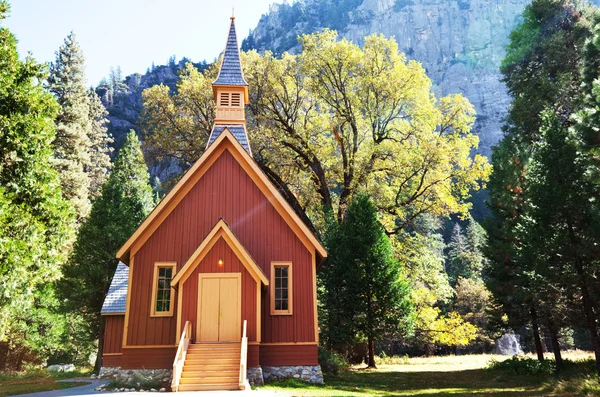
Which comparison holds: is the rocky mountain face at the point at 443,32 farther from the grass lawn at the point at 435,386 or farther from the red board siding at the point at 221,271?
the red board siding at the point at 221,271

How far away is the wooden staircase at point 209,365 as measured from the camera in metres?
11.9

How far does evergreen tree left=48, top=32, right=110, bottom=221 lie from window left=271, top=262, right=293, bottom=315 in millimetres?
20417

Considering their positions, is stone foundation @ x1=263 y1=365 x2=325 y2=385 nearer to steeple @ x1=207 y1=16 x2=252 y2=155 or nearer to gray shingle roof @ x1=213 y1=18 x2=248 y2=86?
steeple @ x1=207 y1=16 x2=252 y2=155

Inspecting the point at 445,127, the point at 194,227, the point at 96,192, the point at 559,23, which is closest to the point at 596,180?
the point at 445,127

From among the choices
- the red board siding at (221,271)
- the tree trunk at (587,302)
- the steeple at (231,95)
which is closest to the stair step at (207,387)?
the red board siding at (221,271)

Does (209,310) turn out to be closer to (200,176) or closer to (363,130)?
(200,176)

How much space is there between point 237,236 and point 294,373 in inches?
204

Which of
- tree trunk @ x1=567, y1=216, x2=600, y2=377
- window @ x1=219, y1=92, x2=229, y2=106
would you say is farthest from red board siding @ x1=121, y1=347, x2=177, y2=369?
tree trunk @ x1=567, y1=216, x2=600, y2=377

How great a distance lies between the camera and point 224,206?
53.1 ft

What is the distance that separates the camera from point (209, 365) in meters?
12.7

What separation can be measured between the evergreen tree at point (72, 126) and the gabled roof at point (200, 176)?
673 inches

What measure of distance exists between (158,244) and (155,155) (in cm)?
1253

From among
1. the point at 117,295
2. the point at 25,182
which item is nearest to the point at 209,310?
the point at 25,182

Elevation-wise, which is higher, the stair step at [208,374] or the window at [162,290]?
the window at [162,290]
